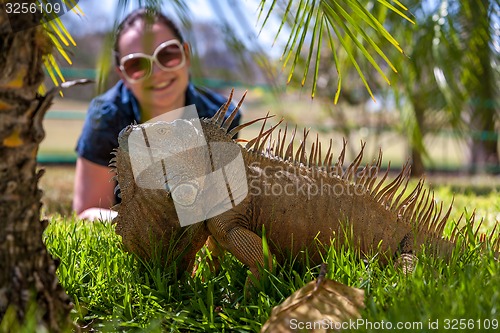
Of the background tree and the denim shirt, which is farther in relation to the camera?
the denim shirt

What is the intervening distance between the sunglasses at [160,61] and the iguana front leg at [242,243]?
1.61 meters

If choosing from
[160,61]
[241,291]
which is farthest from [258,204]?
[160,61]

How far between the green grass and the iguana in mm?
104

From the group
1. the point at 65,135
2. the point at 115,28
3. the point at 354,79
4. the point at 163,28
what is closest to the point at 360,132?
the point at 354,79

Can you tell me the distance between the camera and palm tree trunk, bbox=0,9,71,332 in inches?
59.8

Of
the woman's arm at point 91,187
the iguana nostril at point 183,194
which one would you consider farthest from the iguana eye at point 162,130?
the woman's arm at point 91,187

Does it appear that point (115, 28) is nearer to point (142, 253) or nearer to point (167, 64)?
point (142, 253)

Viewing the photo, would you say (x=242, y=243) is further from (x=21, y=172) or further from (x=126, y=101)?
(x=126, y=101)

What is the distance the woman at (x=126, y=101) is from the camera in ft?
12.0

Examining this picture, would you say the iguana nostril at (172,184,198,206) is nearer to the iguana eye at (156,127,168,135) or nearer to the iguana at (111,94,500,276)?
the iguana at (111,94,500,276)

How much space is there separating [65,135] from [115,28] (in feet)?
32.1

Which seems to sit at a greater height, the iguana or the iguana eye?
the iguana eye

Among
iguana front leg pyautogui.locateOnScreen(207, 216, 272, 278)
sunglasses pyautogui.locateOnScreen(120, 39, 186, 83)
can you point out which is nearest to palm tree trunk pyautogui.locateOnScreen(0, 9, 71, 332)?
iguana front leg pyautogui.locateOnScreen(207, 216, 272, 278)

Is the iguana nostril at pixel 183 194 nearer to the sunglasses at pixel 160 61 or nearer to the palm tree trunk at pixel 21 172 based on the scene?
the palm tree trunk at pixel 21 172
